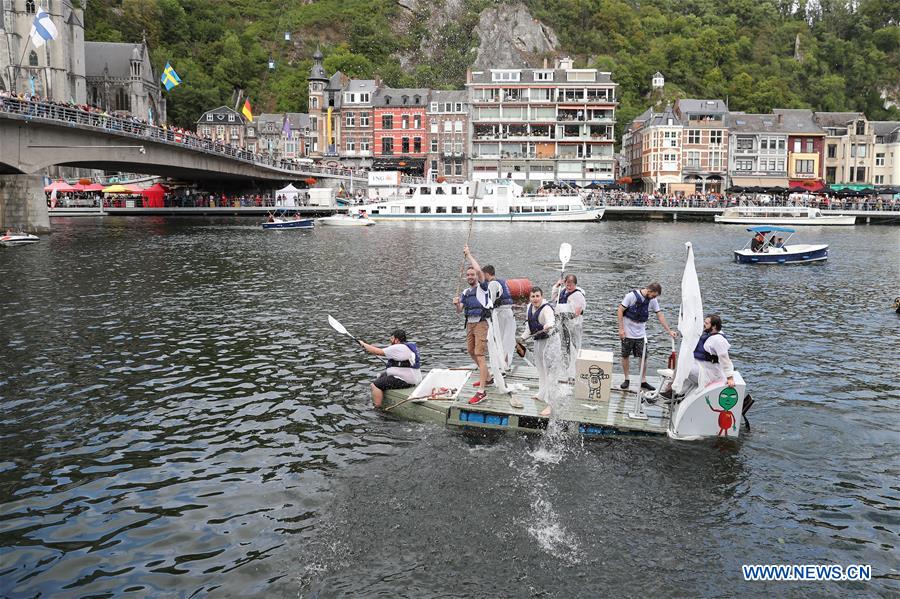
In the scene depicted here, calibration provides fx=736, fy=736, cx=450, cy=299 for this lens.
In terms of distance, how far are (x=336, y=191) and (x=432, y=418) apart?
88.0 metres

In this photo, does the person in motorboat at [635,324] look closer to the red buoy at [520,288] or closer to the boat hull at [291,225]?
the red buoy at [520,288]

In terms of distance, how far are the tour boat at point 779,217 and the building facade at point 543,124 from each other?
31.5 meters

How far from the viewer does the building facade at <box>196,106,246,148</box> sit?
124m

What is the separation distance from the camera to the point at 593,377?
13586mm

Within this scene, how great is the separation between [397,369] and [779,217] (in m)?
72.3

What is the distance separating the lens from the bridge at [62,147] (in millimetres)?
46625

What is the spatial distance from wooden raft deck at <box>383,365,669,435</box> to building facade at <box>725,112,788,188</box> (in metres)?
94.3

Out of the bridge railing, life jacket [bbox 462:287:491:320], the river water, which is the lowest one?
the river water

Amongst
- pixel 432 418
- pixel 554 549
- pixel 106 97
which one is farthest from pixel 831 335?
pixel 106 97

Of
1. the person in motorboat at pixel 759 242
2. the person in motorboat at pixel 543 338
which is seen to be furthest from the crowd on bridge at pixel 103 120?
the person in motorboat at pixel 759 242

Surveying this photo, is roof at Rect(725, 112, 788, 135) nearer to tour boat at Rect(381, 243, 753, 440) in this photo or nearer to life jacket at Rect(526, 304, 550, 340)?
tour boat at Rect(381, 243, 753, 440)

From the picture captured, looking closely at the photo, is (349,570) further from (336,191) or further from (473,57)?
(473,57)

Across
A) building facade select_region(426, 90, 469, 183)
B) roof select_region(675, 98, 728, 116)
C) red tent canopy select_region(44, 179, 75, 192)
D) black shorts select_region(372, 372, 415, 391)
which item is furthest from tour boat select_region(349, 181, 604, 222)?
black shorts select_region(372, 372, 415, 391)

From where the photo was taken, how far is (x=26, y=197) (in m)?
51.6
